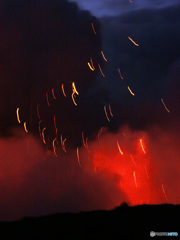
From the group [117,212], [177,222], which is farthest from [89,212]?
[177,222]

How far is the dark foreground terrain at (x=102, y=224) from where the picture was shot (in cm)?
880

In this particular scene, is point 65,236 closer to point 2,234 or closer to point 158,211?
point 2,234

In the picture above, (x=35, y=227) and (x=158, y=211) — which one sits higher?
(x=35, y=227)

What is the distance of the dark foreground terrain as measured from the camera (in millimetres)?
8805

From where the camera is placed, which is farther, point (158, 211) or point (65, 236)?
point (158, 211)

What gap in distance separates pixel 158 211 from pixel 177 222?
100cm

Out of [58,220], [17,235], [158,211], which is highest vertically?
[17,235]

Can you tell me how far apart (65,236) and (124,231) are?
1370 millimetres

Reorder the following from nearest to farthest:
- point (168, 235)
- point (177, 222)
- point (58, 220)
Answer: point (168, 235)
point (177, 222)
point (58, 220)

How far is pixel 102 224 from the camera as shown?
30.9ft

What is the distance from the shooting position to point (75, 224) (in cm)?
955

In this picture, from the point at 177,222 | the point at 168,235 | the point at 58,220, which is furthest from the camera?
the point at 58,220

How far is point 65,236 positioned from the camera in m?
8.84

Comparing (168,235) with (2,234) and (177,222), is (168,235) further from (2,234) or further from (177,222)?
(2,234)
